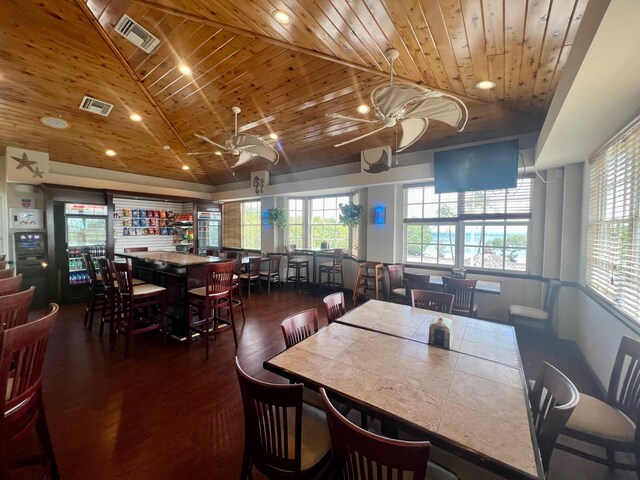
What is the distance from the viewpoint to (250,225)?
7777 millimetres

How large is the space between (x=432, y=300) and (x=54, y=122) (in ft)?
20.8

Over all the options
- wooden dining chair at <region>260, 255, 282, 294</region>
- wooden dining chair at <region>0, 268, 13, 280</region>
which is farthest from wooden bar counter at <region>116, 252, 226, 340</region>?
wooden dining chair at <region>260, 255, 282, 294</region>

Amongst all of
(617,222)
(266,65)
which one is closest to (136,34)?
(266,65)

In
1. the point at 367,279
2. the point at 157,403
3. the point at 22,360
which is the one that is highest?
the point at 22,360

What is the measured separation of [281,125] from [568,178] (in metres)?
4.32

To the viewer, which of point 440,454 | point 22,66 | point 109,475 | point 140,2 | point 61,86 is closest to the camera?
point 440,454

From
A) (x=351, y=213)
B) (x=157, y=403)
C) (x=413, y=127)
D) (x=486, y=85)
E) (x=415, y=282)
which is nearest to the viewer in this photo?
(x=157, y=403)

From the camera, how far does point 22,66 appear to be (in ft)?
11.1

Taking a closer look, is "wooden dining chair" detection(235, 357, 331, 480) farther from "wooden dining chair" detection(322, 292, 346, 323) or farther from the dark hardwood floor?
"wooden dining chair" detection(322, 292, 346, 323)

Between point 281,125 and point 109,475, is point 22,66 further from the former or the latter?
point 109,475

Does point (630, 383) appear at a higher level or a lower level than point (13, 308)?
lower

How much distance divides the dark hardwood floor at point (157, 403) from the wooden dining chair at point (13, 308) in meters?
0.83

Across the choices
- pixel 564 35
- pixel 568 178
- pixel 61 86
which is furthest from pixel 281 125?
pixel 568 178

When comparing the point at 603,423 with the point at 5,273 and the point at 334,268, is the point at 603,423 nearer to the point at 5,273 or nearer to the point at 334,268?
the point at 334,268
